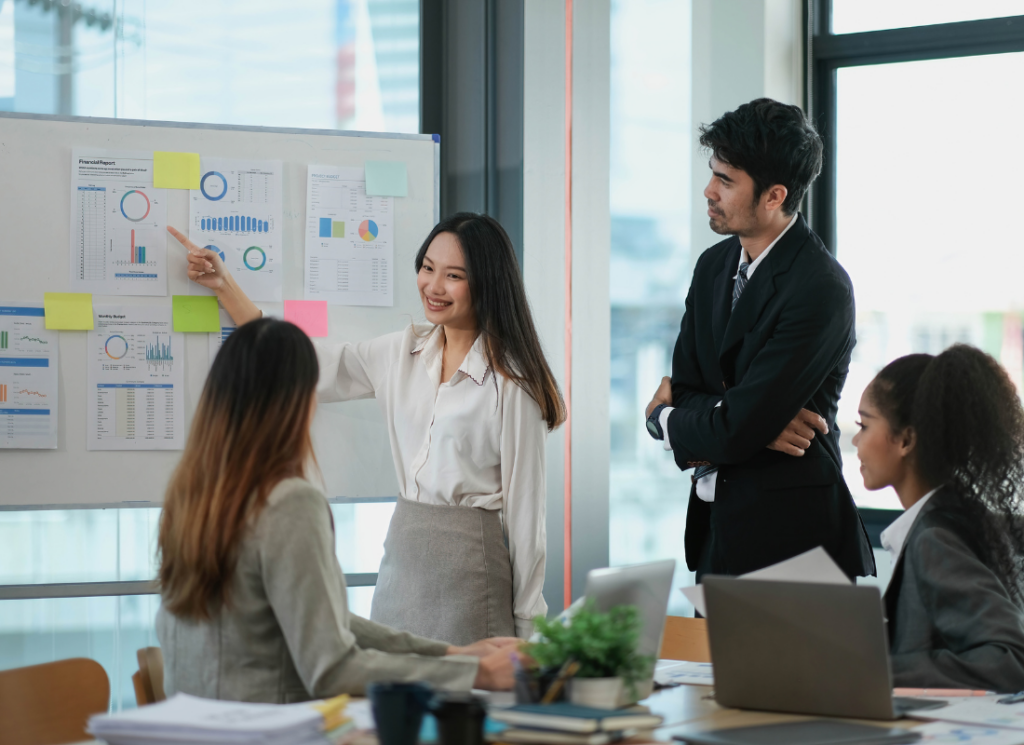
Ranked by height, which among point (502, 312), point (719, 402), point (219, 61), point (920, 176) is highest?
point (219, 61)

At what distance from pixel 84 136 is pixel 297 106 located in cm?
74

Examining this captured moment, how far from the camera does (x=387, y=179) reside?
296 cm

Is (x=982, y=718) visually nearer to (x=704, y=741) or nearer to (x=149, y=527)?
(x=704, y=741)

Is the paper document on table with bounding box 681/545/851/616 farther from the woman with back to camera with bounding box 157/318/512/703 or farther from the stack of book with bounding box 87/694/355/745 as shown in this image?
the stack of book with bounding box 87/694/355/745

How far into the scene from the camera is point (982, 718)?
1482mm

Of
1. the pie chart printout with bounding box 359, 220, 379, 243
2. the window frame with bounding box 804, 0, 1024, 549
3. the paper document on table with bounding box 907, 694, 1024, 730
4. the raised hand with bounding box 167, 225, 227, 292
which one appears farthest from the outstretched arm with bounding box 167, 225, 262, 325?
the window frame with bounding box 804, 0, 1024, 549

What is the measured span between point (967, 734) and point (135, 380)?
2.16m

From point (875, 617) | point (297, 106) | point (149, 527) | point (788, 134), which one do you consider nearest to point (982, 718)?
point (875, 617)

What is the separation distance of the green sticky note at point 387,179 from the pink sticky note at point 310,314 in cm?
36

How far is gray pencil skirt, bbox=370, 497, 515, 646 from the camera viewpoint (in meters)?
2.35

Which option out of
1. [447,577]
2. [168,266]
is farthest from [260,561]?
[168,266]

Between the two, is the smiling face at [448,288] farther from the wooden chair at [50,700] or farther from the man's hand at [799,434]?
the wooden chair at [50,700]

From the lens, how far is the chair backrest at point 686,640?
7.17 ft

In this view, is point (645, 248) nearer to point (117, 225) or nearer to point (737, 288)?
point (737, 288)
